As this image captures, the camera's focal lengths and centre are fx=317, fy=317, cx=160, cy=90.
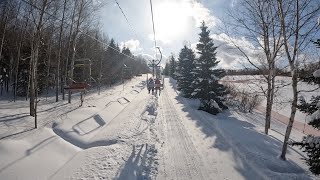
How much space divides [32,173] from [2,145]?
2.16 metres

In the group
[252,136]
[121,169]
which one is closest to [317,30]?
[252,136]

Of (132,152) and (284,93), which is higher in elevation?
(132,152)

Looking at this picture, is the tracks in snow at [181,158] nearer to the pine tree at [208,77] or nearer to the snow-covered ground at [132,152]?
the snow-covered ground at [132,152]

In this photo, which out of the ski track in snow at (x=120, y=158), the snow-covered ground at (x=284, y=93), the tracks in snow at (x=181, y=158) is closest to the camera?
the ski track in snow at (x=120, y=158)

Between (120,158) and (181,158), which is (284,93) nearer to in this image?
(181,158)

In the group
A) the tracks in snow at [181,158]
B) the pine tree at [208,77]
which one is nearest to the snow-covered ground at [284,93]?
the pine tree at [208,77]

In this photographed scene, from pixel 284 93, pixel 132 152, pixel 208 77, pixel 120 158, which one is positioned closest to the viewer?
pixel 120 158

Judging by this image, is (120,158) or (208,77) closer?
(120,158)

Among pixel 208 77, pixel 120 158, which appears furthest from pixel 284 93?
pixel 120 158

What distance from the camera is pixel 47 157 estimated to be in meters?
10.6

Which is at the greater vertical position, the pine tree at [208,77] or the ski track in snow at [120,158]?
the pine tree at [208,77]

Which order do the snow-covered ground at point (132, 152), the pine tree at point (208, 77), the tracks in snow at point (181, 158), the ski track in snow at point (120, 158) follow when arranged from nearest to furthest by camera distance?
1. the ski track in snow at point (120, 158)
2. the snow-covered ground at point (132, 152)
3. the tracks in snow at point (181, 158)
4. the pine tree at point (208, 77)

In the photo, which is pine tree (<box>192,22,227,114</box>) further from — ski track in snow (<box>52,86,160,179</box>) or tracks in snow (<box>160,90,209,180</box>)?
ski track in snow (<box>52,86,160,179</box>)

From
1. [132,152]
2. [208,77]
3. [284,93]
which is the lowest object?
[284,93]
